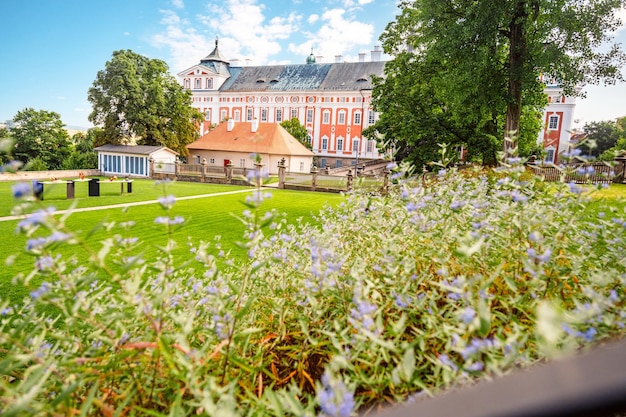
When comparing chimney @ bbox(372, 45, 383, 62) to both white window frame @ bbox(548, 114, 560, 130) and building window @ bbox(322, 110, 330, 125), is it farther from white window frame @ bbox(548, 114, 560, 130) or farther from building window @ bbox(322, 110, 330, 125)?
white window frame @ bbox(548, 114, 560, 130)

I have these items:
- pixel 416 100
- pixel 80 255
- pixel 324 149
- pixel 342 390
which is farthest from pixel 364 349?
pixel 324 149

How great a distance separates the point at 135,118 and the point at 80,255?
3260 centimetres

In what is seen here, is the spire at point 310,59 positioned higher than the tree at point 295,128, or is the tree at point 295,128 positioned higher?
the spire at point 310,59

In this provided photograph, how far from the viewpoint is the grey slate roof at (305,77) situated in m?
51.3

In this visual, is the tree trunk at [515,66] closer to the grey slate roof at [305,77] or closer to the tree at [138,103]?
the tree at [138,103]

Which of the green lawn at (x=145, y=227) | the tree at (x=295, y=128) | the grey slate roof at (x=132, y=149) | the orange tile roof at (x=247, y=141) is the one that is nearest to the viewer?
the green lawn at (x=145, y=227)

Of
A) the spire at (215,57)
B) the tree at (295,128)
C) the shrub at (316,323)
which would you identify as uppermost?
the spire at (215,57)

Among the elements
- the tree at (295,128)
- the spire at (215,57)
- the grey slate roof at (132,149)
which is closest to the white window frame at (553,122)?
the tree at (295,128)

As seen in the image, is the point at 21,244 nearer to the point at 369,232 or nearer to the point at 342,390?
the point at 369,232

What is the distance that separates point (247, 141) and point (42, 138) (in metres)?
23.6

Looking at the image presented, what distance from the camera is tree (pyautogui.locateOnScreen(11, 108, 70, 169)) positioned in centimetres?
4275

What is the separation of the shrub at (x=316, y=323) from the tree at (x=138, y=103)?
3805 cm

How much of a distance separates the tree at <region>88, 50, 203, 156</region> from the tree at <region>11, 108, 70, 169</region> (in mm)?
11520

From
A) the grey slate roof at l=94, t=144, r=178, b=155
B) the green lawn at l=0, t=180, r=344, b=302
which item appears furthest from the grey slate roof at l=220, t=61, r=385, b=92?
the green lawn at l=0, t=180, r=344, b=302
